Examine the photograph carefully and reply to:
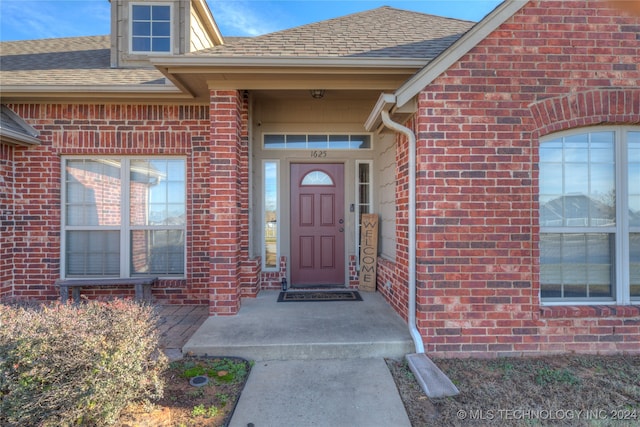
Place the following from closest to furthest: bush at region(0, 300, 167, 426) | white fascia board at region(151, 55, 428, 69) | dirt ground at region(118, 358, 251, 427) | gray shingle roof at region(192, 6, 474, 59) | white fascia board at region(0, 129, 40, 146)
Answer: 1. bush at region(0, 300, 167, 426)
2. dirt ground at region(118, 358, 251, 427)
3. white fascia board at region(151, 55, 428, 69)
4. gray shingle roof at region(192, 6, 474, 59)
5. white fascia board at region(0, 129, 40, 146)

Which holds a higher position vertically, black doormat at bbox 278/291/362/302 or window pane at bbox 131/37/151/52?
window pane at bbox 131/37/151/52

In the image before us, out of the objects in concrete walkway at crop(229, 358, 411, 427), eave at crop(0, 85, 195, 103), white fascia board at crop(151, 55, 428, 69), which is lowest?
concrete walkway at crop(229, 358, 411, 427)

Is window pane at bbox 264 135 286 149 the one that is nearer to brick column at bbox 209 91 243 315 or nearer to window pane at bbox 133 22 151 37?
brick column at bbox 209 91 243 315

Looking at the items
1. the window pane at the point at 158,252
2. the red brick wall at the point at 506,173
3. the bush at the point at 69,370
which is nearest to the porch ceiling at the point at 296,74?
the red brick wall at the point at 506,173

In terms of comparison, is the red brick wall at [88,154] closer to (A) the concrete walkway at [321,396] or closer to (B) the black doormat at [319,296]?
(B) the black doormat at [319,296]

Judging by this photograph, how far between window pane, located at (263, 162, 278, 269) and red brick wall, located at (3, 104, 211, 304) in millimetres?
917

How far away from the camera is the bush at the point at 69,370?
6.25ft

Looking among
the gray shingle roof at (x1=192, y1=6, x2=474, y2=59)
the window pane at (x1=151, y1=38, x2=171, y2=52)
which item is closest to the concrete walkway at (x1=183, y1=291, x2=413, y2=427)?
the gray shingle roof at (x1=192, y1=6, x2=474, y2=59)

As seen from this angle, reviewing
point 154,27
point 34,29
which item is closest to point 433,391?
point 154,27

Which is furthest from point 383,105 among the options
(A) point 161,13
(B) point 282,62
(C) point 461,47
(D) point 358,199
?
(A) point 161,13

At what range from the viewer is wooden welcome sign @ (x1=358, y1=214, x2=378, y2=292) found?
4.97 m

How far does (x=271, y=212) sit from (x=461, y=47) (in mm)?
3371

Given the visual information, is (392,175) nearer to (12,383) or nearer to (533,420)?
(533,420)

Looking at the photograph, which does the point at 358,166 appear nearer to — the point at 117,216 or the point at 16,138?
the point at 117,216
